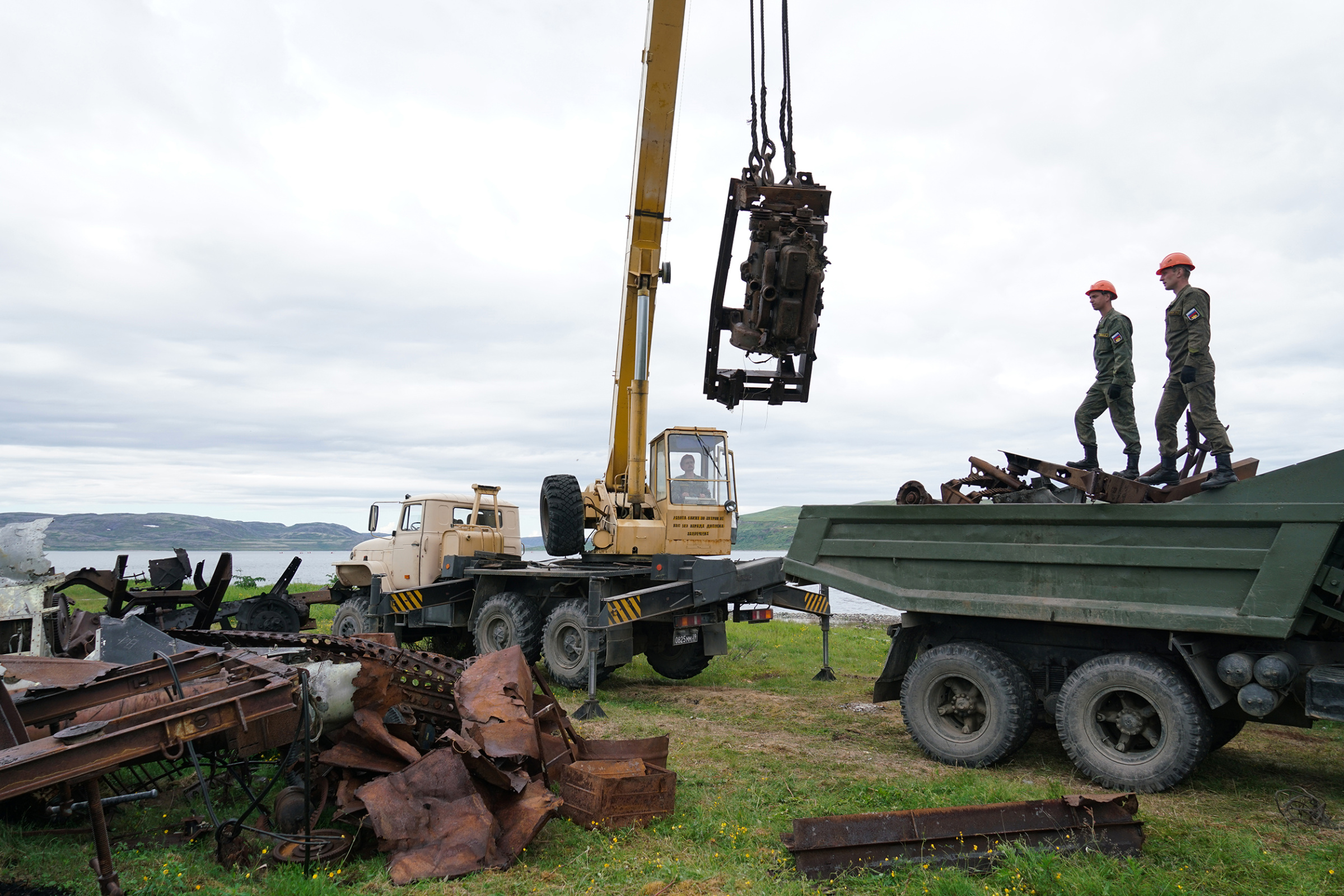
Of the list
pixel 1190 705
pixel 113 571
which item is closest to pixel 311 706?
pixel 1190 705

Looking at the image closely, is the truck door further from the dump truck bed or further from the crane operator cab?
the dump truck bed

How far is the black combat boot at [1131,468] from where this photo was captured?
6926 mm

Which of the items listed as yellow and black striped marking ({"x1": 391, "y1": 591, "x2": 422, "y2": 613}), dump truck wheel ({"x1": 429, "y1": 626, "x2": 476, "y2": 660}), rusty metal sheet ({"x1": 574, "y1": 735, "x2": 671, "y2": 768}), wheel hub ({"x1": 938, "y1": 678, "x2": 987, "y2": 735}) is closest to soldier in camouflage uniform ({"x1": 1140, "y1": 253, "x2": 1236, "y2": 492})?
wheel hub ({"x1": 938, "y1": 678, "x2": 987, "y2": 735})

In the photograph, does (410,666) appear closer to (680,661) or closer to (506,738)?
(506,738)

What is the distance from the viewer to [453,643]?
14.0 m

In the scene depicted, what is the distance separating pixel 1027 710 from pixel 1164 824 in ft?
4.96

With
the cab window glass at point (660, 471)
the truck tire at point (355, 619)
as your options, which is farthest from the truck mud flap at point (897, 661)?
the truck tire at point (355, 619)

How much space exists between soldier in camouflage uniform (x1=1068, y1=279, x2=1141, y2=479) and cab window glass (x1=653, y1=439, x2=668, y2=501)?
5332 millimetres

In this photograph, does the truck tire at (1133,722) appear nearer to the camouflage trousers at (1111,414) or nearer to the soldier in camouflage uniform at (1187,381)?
the soldier in camouflage uniform at (1187,381)

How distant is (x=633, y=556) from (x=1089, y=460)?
5654 mm

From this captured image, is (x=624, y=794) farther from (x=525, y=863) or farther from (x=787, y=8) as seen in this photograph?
(x=787, y=8)

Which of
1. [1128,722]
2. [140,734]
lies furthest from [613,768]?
[1128,722]

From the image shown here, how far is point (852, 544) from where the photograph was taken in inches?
289

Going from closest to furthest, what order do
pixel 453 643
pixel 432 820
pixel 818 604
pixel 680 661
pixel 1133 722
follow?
pixel 432 820
pixel 1133 722
pixel 818 604
pixel 680 661
pixel 453 643
